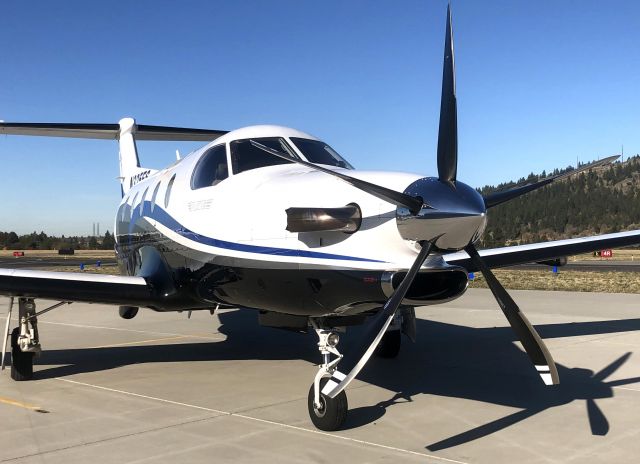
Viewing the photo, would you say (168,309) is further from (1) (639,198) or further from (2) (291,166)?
(1) (639,198)

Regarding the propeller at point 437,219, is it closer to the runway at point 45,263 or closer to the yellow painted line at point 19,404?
the yellow painted line at point 19,404

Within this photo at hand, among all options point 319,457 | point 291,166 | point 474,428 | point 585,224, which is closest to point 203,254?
point 291,166

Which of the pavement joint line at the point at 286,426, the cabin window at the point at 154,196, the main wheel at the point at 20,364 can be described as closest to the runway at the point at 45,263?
the cabin window at the point at 154,196

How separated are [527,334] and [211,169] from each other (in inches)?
168

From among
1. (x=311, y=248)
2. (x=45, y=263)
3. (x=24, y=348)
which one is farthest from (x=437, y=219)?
(x=45, y=263)

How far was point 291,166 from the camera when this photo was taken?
22.4 feet

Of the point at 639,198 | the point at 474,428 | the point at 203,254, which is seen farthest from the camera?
the point at 639,198

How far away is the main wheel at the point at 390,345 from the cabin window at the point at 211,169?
387cm

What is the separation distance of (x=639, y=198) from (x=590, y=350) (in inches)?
6857

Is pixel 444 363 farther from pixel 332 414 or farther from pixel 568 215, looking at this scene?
pixel 568 215

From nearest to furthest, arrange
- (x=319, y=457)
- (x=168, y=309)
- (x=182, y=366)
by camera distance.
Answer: (x=319, y=457) → (x=168, y=309) → (x=182, y=366)

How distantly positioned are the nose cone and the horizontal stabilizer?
501 inches

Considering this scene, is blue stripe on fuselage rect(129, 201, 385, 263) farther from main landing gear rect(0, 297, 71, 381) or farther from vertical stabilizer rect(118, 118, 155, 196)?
vertical stabilizer rect(118, 118, 155, 196)

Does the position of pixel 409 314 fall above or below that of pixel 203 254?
below
